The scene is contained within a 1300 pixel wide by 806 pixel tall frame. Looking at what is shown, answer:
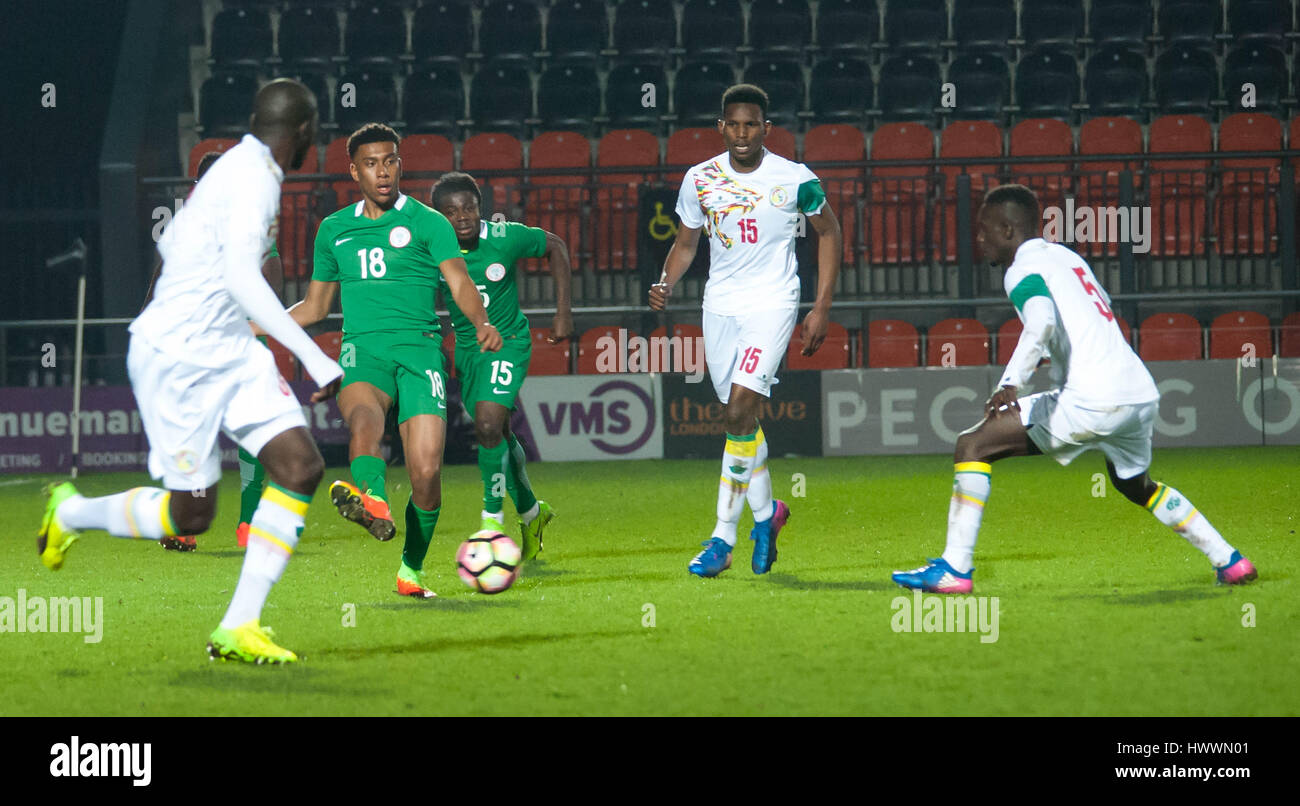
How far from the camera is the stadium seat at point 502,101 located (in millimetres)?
17781

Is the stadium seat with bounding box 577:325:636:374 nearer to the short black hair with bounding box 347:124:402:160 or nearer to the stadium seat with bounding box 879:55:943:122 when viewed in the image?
the stadium seat with bounding box 879:55:943:122

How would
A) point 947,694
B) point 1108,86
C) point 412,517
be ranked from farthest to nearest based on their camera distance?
1. point 1108,86
2. point 412,517
3. point 947,694

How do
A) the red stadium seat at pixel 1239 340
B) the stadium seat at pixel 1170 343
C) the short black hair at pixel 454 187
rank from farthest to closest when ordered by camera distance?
the stadium seat at pixel 1170 343
the red stadium seat at pixel 1239 340
the short black hair at pixel 454 187

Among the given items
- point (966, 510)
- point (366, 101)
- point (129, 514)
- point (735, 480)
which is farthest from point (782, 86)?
point (129, 514)

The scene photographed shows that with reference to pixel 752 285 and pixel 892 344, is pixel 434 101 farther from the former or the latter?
pixel 752 285

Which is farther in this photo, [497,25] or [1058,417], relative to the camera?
[497,25]

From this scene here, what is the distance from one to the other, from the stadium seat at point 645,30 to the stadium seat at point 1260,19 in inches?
267

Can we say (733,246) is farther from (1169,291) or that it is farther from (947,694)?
(1169,291)

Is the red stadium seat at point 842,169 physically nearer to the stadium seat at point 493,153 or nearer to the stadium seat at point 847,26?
the stadium seat at point 847,26

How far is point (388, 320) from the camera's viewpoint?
7.02 m

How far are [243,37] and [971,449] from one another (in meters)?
14.5

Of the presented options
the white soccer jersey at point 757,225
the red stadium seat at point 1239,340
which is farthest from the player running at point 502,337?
the red stadium seat at point 1239,340

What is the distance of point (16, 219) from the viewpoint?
17.5 metres

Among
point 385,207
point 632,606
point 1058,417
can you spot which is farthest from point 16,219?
point 1058,417
